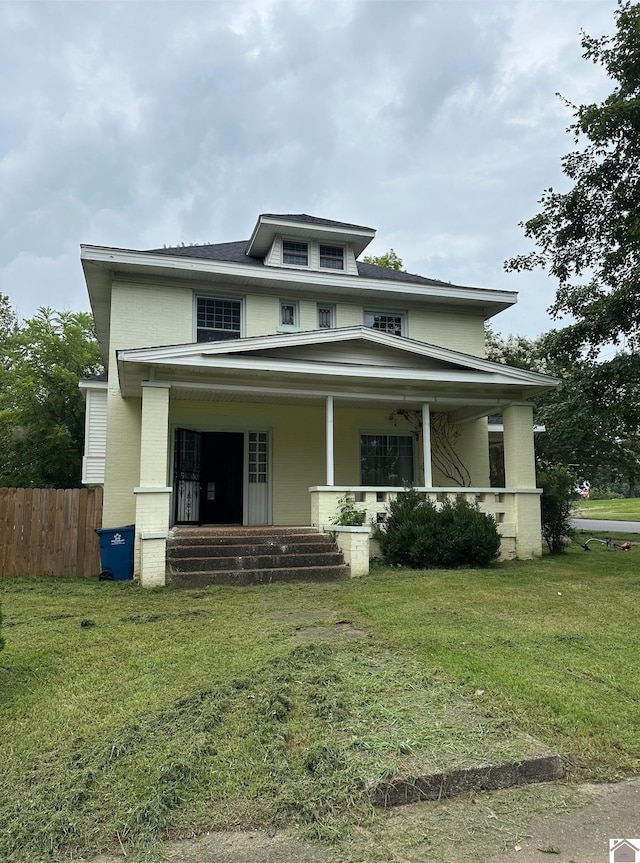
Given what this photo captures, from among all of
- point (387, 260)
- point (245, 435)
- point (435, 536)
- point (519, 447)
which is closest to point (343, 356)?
point (245, 435)

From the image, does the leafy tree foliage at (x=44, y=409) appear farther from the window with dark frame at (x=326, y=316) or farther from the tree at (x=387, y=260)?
the tree at (x=387, y=260)

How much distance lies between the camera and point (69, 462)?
17.4 m

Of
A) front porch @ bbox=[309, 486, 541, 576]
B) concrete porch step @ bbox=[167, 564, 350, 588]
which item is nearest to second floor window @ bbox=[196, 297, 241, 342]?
front porch @ bbox=[309, 486, 541, 576]

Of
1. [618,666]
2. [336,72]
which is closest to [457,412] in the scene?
[336,72]

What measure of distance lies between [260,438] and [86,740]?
384 inches

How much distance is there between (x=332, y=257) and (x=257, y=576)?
28.4 feet

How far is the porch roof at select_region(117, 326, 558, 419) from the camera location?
955 cm

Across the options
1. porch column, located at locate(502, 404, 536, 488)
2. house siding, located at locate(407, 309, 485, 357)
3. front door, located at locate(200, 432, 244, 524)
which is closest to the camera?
porch column, located at locate(502, 404, 536, 488)

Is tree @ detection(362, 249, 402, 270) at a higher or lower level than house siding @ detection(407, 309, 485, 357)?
higher

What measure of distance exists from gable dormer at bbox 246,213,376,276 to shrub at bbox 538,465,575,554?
22.4ft

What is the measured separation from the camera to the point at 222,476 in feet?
41.3

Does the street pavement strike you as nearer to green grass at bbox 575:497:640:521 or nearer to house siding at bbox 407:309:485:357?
green grass at bbox 575:497:640:521

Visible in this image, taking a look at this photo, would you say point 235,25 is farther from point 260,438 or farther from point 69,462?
point 69,462

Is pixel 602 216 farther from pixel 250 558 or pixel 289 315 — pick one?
pixel 250 558
